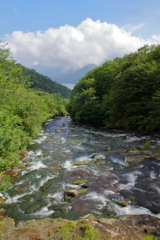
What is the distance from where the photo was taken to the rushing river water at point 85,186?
9.37m

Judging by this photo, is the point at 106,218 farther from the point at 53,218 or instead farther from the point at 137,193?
the point at 137,193

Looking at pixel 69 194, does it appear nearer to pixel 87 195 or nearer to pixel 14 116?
pixel 87 195

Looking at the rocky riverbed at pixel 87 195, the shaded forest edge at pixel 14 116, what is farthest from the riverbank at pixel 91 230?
the shaded forest edge at pixel 14 116

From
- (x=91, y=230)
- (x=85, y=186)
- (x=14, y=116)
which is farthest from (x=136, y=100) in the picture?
(x=91, y=230)

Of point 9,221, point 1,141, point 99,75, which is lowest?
point 9,221

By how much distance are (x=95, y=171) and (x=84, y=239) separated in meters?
8.54

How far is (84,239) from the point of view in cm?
635

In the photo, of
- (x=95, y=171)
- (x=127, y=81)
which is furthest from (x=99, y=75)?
(x=95, y=171)

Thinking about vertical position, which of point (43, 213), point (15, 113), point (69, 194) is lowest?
point (43, 213)

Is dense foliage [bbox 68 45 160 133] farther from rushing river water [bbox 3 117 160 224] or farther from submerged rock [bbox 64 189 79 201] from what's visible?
submerged rock [bbox 64 189 79 201]

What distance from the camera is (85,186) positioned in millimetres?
12039

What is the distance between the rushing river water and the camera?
9.37 metres

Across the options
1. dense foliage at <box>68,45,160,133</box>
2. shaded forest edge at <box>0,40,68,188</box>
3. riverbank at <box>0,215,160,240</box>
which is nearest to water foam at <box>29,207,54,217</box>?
riverbank at <box>0,215,160,240</box>

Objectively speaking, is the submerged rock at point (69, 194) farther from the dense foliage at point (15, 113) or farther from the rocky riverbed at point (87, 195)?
the dense foliage at point (15, 113)
